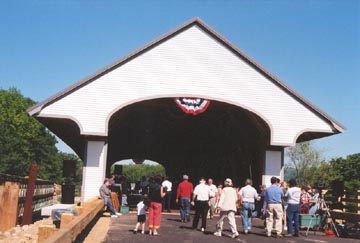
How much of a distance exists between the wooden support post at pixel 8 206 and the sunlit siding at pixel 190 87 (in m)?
3.41

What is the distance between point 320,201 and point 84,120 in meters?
10.2

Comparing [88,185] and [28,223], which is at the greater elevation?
[88,185]

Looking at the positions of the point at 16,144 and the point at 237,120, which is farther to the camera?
the point at 16,144

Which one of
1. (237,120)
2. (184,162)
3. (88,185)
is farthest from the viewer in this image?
(184,162)

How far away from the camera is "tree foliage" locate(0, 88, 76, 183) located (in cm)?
6644

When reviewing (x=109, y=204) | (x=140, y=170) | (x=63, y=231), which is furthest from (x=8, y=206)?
(x=140, y=170)

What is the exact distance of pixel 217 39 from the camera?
2289 centimetres

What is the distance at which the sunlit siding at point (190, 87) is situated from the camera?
2172cm

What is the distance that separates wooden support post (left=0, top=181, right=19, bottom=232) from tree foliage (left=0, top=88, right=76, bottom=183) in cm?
4781

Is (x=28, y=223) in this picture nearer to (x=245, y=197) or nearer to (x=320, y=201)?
(x=245, y=197)

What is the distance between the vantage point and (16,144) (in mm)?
67750

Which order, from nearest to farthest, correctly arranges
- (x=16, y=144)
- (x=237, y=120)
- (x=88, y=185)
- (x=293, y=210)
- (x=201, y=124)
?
(x=293, y=210)
(x=88, y=185)
(x=237, y=120)
(x=201, y=124)
(x=16, y=144)

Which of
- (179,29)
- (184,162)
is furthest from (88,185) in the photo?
(184,162)

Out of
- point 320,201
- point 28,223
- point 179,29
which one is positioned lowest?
point 28,223
